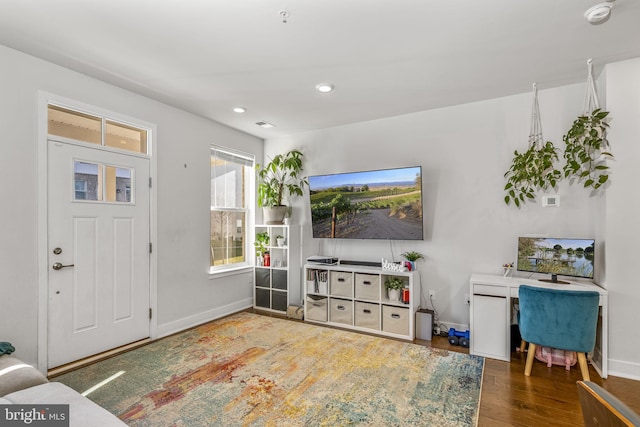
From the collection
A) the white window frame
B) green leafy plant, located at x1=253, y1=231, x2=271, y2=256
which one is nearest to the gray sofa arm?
the white window frame

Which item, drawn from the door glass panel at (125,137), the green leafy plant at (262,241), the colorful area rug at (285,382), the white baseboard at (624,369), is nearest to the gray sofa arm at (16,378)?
the colorful area rug at (285,382)

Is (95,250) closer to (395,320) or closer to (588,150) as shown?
(395,320)

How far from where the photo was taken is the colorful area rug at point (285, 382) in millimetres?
2117

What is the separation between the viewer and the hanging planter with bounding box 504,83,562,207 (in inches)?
126

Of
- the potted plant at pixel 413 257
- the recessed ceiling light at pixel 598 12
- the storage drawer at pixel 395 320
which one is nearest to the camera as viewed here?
the recessed ceiling light at pixel 598 12

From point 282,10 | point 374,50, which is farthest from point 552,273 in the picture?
point 282,10

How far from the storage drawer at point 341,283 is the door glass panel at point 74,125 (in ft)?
9.69

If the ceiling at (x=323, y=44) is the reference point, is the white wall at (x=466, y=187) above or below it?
below

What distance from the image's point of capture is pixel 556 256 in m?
3.02

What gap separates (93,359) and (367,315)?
2.83 metres

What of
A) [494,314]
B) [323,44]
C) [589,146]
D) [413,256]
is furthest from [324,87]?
[494,314]

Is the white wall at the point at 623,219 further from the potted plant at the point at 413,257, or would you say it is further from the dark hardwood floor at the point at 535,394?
the potted plant at the point at 413,257

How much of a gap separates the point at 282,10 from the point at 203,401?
2.73 metres

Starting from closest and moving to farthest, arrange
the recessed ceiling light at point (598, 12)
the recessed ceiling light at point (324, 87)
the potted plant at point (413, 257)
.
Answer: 1. the recessed ceiling light at point (598, 12)
2. the recessed ceiling light at point (324, 87)
3. the potted plant at point (413, 257)
